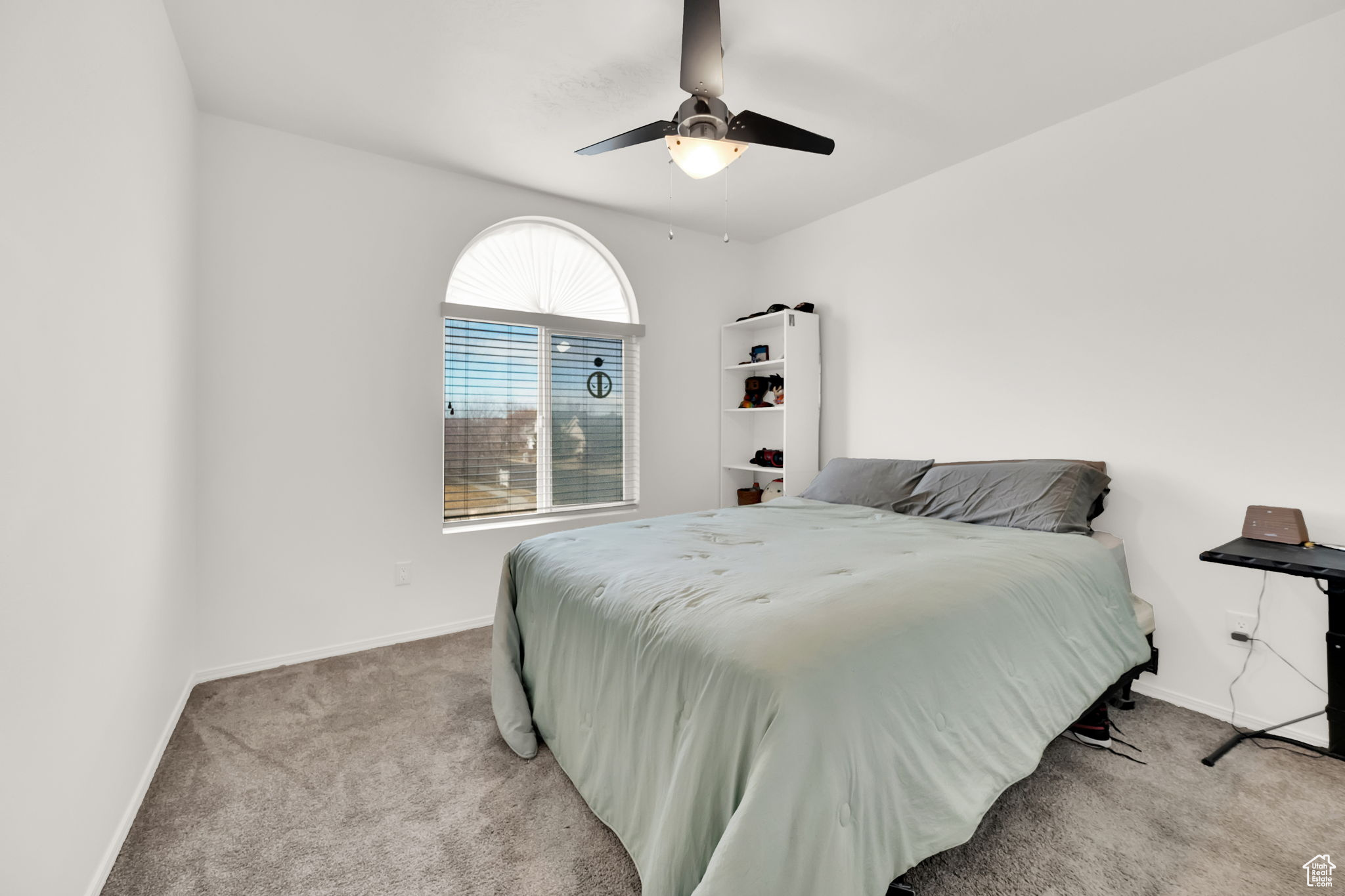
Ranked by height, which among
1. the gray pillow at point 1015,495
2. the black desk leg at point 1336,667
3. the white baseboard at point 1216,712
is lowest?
the white baseboard at point 1216,712

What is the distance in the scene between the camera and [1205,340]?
2.31 m

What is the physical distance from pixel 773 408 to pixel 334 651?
9.77ft

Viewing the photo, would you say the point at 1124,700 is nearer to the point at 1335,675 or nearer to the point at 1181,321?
the point at 1335,675

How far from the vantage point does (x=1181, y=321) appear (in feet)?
7.80

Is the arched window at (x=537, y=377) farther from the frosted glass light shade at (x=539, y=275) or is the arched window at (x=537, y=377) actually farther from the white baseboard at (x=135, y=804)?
the white baseboard at (x=135, y=804)

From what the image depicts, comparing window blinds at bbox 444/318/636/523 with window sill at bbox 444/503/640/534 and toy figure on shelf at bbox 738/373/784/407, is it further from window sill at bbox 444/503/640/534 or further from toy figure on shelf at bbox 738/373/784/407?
toy figure on shelf at bbox 738/373/784/407

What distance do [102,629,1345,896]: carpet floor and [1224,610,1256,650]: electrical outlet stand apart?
32cm

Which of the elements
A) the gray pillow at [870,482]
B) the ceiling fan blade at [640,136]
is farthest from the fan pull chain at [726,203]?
the gray pillow at [870,482]

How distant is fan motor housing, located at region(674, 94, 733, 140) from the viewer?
1.98m

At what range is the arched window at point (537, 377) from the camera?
3.42 meters

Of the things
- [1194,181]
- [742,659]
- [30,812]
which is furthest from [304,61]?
[1194,181]

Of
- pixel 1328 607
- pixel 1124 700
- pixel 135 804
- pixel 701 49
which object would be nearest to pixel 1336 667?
pixel 1328 607

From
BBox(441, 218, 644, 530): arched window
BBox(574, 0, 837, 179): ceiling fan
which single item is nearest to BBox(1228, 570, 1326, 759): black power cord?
BBox(574, 0, 837, 179): ceiling fan

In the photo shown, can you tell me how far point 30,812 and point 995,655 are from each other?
2114 millimetres
